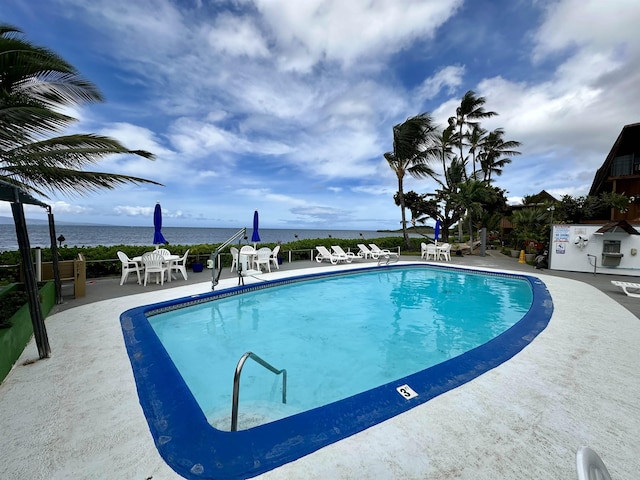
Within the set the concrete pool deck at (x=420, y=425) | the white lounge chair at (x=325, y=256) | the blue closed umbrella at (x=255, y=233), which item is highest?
the blue closed umbrella at (x=255, y=233)

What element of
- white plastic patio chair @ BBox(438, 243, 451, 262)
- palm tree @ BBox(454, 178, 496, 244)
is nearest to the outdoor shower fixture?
white plastic patio chair @ BBox(438, 243, 451, 262)

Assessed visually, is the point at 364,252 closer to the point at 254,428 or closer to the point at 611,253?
the point at 611,253

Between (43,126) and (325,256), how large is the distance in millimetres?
9692

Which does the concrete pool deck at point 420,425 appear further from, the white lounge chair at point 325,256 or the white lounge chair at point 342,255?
the white lounge chair at point 342,255

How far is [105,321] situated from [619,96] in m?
23.1

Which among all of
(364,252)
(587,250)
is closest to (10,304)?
(364,252)

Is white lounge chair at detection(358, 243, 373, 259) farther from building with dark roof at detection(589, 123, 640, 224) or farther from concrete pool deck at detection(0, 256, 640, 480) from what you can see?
building with dark roof at detection(589, 123, 640, 224)

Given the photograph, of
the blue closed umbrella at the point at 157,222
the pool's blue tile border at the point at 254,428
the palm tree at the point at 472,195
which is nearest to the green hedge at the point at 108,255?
the blue closed umbrella at the point at 157,222

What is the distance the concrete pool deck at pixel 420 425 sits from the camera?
1.83 metres

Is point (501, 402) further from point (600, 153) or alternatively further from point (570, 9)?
point (600, 153)

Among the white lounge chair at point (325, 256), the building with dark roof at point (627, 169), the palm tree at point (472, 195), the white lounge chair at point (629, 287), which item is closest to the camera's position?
the white lounge chair at point (629, 287)

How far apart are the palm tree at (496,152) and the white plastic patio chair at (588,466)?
30.2m

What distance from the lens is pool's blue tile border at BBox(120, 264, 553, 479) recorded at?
1.86 meters

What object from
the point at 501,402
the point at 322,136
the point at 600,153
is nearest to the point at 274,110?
the point at 322,136
